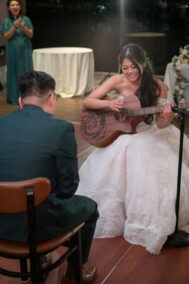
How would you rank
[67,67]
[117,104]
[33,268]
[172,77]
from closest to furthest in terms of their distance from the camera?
[33,268] → [117,104] → [172,77] → [67,67]

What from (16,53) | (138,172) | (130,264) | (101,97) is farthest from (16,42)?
(130,264)

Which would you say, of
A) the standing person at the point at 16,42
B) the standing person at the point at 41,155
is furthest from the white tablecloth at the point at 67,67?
the standing person at the point at 41,155

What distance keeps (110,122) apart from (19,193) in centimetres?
166

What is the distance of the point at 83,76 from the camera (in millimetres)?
7828

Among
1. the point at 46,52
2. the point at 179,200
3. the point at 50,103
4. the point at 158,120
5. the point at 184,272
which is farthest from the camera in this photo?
the point at 46,52

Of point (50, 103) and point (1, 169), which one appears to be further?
point (50, 103)

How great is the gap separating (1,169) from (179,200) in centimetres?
154

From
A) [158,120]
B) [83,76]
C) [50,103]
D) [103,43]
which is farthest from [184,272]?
[103,43]

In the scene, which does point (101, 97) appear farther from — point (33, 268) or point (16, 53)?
point (16, 53)

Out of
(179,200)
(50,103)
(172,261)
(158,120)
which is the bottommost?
(172,261)

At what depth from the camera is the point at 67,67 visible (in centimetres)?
756

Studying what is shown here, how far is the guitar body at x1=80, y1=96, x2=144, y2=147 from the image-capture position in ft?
10.2

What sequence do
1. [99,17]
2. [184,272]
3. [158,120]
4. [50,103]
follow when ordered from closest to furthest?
[50,103], [184,272], [158,120], [99,17]

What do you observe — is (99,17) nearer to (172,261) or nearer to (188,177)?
(188,177)
